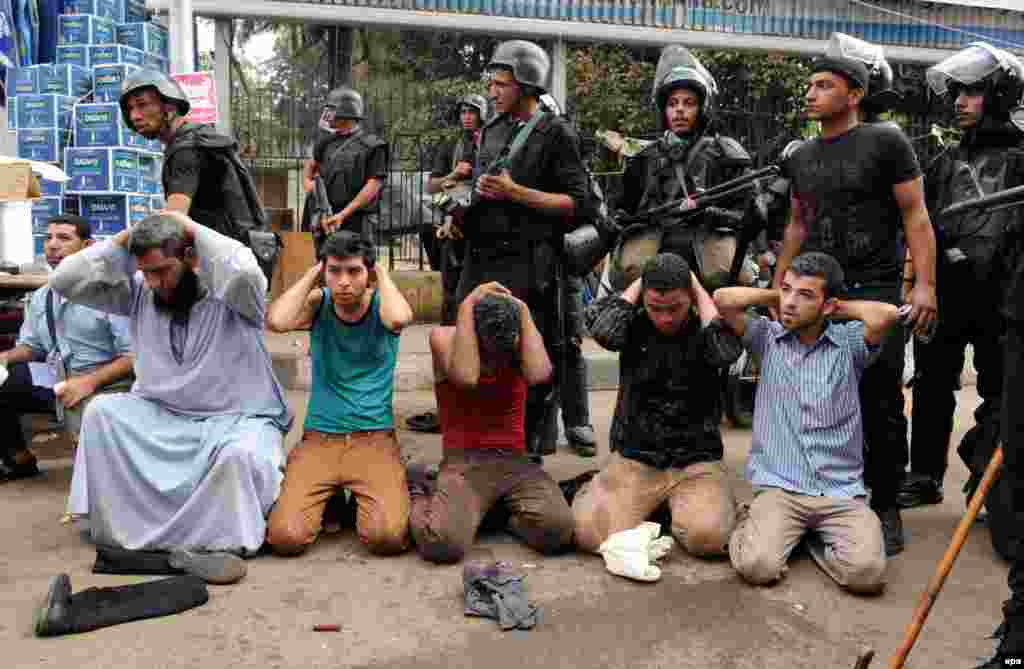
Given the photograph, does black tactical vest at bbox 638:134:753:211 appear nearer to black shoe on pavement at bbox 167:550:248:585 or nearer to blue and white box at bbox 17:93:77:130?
black shoe on pavement at bbox 167:550:248:585

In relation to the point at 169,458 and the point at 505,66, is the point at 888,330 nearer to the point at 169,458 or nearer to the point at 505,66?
the point at 505,66

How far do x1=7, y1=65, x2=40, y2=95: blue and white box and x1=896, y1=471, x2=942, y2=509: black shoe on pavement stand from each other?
896cm

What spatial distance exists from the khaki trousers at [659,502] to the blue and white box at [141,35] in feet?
27.3

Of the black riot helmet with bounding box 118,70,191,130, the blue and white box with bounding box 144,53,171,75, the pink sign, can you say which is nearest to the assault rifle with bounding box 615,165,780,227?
the black riot helmet with bounding box 118,70,191,130

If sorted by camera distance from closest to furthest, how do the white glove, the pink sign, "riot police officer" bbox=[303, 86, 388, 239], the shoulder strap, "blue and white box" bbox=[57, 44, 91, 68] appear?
the white glove, the shoulder strap, "riot police officer" bbox=[303, 86, 388, 239], the pink sign, "blue and white box" bbox=[57, 44, 91, 68]

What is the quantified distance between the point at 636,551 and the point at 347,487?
4.38 feet

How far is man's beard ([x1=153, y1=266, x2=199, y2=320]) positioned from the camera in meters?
4.65

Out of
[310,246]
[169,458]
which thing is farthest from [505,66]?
[310,246]

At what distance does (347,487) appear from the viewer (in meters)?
4.66

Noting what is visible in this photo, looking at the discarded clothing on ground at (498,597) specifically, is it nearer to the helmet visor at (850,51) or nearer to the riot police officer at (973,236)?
the riot police officer at (973,236)

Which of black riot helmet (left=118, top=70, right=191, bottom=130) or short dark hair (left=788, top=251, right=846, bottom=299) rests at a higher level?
black riot helmet (left=118, top=70, right=191, bottom=130)

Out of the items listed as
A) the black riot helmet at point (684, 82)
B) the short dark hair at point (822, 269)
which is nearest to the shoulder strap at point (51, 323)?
the black riot helmet at point (684, 82)

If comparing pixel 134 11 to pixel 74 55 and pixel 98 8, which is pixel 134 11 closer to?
pixel 98 8

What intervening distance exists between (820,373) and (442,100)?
962 cm
